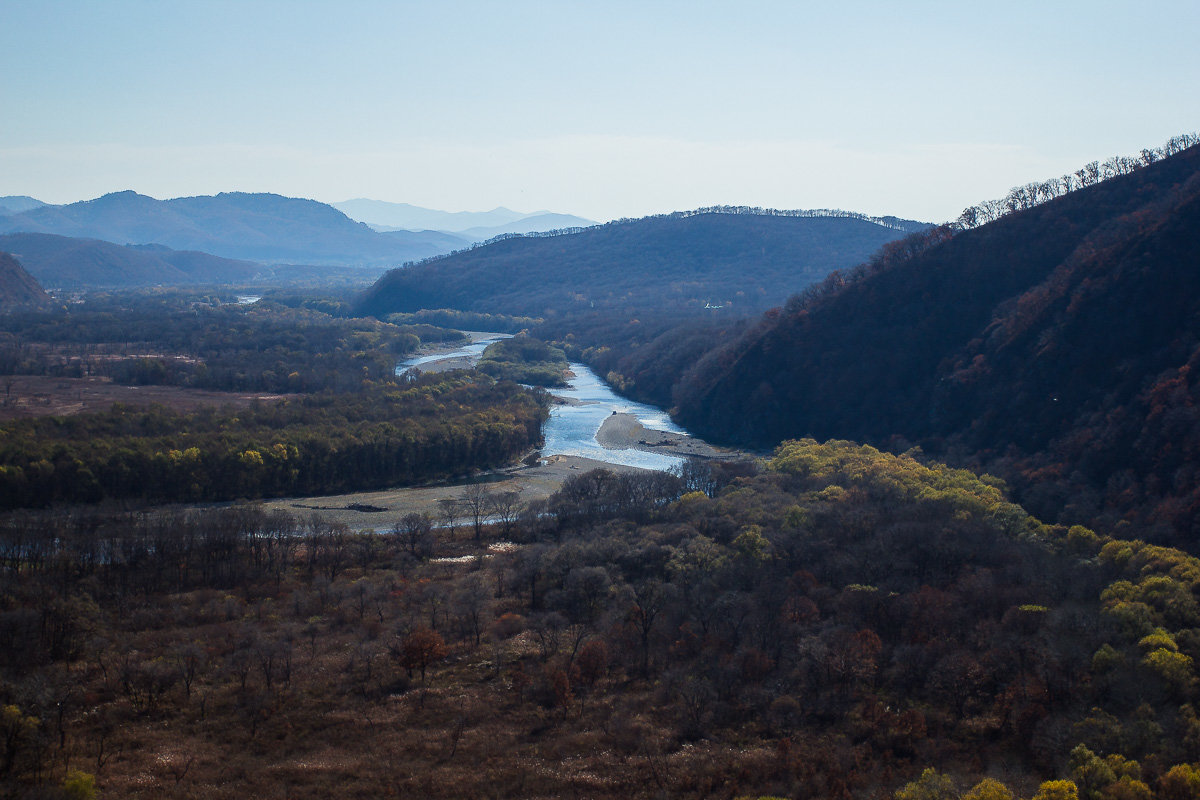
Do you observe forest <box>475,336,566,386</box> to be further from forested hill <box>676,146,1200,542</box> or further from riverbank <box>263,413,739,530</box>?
riverbank <box>263,413,739,530</box>

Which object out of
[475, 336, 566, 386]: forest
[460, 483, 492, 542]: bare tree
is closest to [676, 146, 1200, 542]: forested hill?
[475, 336, 566, 386]: forest

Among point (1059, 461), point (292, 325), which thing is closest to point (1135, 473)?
point (1059, 461)

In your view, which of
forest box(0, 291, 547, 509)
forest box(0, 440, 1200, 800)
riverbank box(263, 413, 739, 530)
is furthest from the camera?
riverbank box(263, 413, 739, 530)

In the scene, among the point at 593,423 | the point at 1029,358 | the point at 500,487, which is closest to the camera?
the point at 1029,358

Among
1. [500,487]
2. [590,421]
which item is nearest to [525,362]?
[590,421]

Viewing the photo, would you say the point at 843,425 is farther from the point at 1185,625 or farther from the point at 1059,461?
the point at 1185,625

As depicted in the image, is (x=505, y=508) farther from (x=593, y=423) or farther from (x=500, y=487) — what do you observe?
(x=593, y=423)

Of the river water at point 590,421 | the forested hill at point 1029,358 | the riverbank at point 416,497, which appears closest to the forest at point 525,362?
the river water at point 590,421
